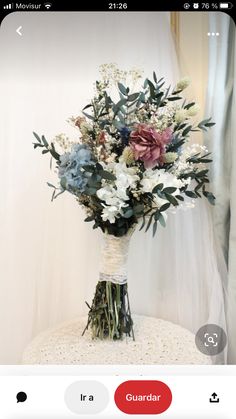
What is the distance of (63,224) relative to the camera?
0.71 meters

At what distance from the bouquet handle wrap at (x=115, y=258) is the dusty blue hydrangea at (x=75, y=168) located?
12 centimetres

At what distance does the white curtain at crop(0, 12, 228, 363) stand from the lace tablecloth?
0.10ft

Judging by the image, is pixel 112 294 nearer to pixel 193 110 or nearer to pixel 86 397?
pixel 86 397

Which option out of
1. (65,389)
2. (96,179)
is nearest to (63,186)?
(96,179)

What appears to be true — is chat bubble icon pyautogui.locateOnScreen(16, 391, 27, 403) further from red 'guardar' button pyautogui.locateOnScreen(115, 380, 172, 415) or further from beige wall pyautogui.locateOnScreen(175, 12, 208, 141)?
beige wall pyautogui.locateOnScreen(175, 12, 208, 141)

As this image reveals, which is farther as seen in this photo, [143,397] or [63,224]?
[63,224]

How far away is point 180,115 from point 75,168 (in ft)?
0.62

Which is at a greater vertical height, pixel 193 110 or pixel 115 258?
Result: pixel 193 110

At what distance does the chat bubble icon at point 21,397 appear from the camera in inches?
18.8

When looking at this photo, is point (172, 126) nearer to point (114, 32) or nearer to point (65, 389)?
point (114, 32)

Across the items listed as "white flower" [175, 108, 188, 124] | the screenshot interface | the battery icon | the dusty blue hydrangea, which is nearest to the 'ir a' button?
the screenshot interface

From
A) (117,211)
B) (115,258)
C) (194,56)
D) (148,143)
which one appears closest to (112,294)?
(115,258)

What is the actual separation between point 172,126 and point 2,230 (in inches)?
13.9

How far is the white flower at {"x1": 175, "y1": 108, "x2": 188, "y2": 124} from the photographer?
1.96 ft
